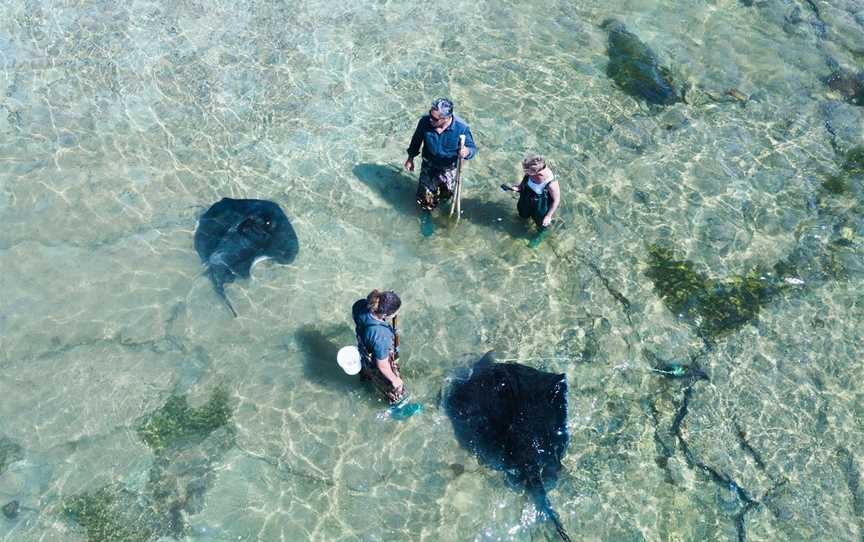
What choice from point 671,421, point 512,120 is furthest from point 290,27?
point 671,421

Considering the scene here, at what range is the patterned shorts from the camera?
913cm

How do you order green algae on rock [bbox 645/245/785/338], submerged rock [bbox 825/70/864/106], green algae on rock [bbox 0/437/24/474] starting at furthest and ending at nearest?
submerged rock [bbox 825/70/864/106]
green algae on rock [bbox 645/245/785/338]
green algae on rock [bbox 0/437/24/474]

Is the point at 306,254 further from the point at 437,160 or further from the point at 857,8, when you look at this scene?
the point at 857,8

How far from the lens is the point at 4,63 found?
11.1 metres

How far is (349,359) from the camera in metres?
7.91

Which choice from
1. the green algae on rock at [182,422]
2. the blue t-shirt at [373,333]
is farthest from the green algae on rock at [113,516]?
the blue t-shirt at [373,333]

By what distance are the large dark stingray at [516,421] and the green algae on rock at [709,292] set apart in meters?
2.04

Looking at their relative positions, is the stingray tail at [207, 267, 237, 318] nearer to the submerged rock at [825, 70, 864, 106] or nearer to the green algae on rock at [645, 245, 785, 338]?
the green algae on rock at [645, 245, 785, 338]

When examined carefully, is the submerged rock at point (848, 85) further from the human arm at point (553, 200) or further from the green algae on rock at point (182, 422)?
the green algae on rock at point (182, 422)

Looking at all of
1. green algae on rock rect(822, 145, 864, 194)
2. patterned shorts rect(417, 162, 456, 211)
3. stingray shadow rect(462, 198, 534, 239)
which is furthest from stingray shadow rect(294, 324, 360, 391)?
green algae on rock rect(822, 145, 864, 194)

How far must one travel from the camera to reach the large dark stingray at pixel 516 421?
752 centimetres

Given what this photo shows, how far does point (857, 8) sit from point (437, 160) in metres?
9.49

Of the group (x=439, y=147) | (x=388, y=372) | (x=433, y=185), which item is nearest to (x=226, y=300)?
(x=388, y=372)

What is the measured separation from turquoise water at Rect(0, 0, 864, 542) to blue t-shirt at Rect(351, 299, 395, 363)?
131 cm
